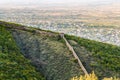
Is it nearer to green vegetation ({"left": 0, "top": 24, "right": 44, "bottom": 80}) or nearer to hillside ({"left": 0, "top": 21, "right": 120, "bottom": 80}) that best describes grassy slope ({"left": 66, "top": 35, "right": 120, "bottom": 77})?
hillside ({"left": 0, "top": 21, "right": 120, "bottom": 80})

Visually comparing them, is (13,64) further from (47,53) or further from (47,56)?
(47,53)

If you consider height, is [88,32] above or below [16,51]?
below

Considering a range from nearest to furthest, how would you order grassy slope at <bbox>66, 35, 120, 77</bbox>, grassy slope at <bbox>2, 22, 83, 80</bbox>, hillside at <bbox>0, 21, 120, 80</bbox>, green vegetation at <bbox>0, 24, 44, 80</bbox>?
green vegetation at <bbox>0, 24, 44, 80</bbox>
hillside at <bbox>0, 21, 120, 80</bbox>
grassy slope at <bbox>2, 22, 83, 80</bbox>
grassy slope at <bbox>66, 35, 120, 77</bbox>

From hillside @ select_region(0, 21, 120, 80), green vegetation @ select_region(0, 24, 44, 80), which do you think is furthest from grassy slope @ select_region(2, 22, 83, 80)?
green vegetation @ select_region(0, 24, 44, 80)

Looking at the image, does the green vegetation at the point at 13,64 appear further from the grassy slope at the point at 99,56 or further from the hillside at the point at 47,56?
the grassy slope at the point at 99,56

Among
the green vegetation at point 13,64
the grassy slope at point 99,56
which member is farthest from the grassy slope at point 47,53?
the grassy slope at point 99,56

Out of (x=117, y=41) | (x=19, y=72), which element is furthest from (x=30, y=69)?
(x=117, y=41)

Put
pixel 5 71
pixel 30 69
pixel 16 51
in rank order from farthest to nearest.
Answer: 1. pixel 16 51
2. pixel 30 69
3. pixel 5 71

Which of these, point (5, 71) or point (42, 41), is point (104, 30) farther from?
point (5, 71)
